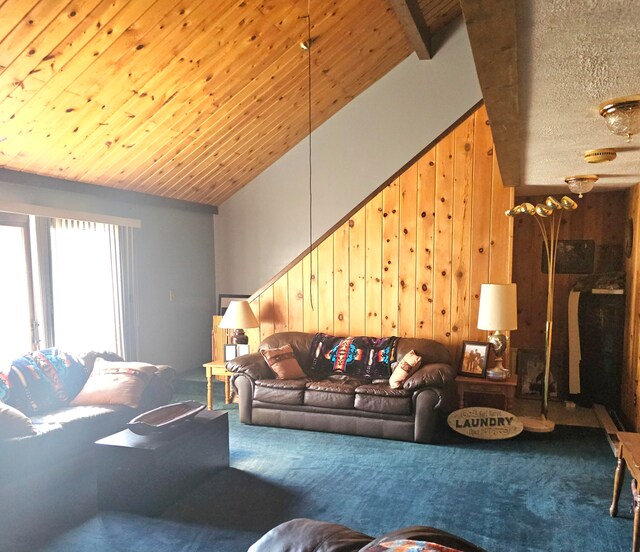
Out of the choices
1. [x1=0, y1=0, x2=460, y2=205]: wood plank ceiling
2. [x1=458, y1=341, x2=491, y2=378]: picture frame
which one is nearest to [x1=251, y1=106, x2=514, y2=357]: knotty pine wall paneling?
[x1=458, y1=341, x2=491, y2=378]: picture frame

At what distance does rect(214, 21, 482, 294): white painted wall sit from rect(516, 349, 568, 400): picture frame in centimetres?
273

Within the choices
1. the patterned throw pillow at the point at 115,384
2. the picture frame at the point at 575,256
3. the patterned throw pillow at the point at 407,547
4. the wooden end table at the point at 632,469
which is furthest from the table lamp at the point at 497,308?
the patterned throw pillow at the point at 407,547

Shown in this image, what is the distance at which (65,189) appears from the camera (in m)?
4.65

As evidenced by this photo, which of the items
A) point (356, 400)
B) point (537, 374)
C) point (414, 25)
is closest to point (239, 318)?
point (356, 400)

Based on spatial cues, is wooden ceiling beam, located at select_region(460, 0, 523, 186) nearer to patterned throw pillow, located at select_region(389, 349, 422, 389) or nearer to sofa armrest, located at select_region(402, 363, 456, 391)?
sofa armrest, located at select_region(402, 363, 456, 391)

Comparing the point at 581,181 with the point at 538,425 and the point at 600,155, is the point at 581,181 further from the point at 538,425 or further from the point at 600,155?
the point at 538,425

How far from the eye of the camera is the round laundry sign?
4.08 meters

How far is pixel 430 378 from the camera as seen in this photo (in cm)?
404

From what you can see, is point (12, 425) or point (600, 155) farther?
point (12, 425)

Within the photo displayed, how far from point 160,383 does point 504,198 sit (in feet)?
11.5

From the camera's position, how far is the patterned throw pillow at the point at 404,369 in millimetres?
4180

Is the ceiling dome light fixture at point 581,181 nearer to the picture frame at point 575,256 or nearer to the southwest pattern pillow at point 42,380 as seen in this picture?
the picture frame at point 575,256

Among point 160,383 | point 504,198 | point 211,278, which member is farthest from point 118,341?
point 504,198

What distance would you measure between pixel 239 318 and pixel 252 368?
63 centimetres
